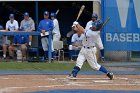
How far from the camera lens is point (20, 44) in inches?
729

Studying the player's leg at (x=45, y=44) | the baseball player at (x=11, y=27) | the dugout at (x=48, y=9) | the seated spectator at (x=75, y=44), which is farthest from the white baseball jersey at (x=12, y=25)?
the dugout at (x=48, y=9)

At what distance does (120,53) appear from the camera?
19016mm

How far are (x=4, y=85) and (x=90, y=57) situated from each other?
103 inches

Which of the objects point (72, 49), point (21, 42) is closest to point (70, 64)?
point (72, 49)

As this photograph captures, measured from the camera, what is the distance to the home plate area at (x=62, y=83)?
440 inches

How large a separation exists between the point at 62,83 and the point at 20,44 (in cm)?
658

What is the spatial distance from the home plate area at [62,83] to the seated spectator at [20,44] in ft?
15.1

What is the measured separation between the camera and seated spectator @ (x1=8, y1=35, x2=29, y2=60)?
723 inches

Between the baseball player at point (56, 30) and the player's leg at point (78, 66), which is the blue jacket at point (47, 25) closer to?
the baseball player at point (56, 30)

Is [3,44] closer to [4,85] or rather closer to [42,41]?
[42,41]

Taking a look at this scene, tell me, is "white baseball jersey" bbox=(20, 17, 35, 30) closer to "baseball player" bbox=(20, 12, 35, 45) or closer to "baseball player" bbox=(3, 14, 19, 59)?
"baseball player" bbox=(20, 12, 35, 45)

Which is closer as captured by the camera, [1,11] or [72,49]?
[72,49]

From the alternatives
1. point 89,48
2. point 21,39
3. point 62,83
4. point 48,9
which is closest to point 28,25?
point 21,39

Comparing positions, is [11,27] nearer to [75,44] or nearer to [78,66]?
[75,44]
